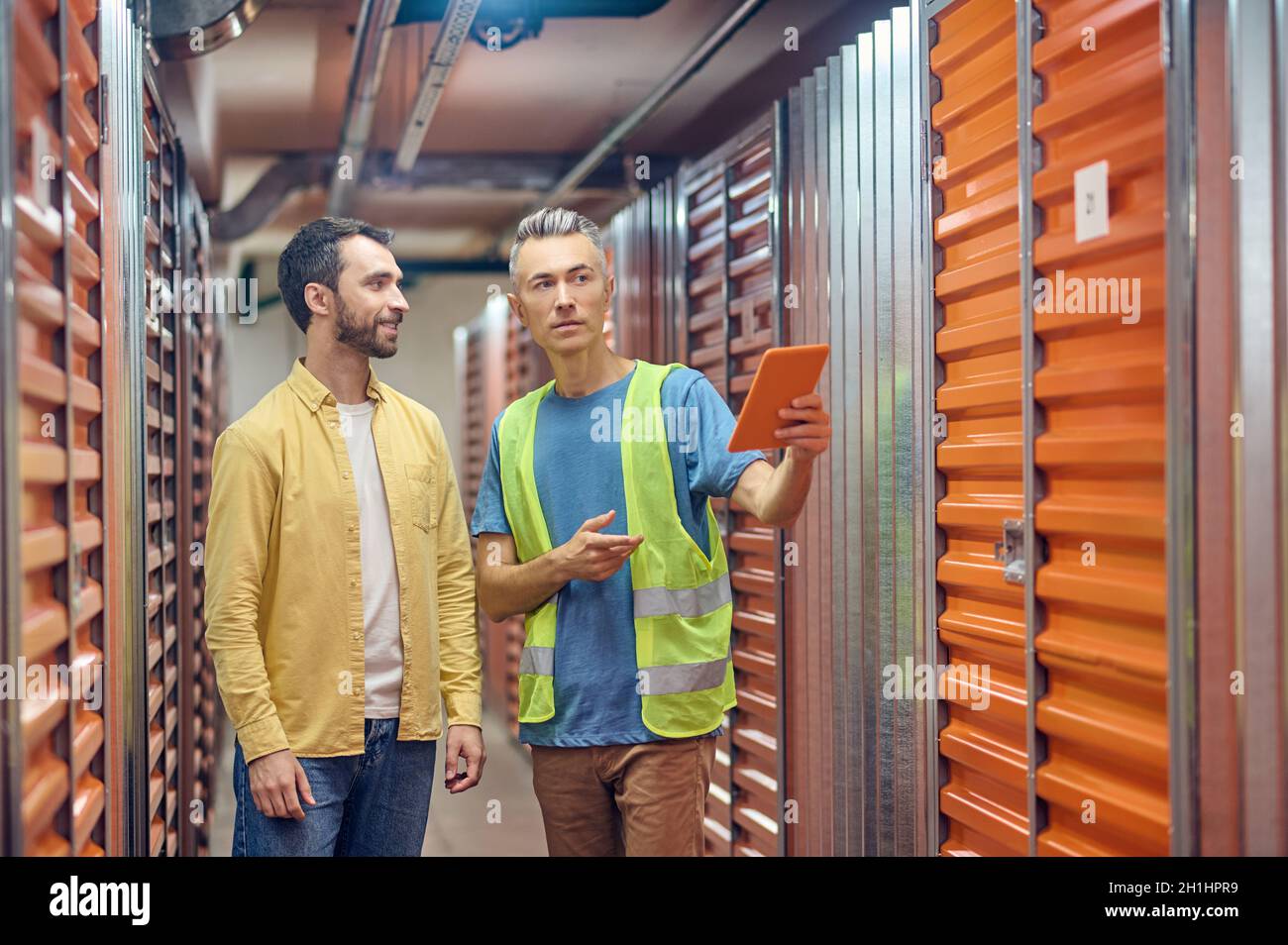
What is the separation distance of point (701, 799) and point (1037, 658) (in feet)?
2.33

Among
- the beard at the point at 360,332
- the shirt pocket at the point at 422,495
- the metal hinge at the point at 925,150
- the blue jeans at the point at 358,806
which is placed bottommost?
the blue jeans at the point at 358,806

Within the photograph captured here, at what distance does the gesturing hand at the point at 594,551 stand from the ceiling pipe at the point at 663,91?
282 cm

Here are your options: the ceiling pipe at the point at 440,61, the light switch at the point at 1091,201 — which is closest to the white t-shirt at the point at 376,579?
the light switch at the point at 1091,201

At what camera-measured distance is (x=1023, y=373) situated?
234 centimetres

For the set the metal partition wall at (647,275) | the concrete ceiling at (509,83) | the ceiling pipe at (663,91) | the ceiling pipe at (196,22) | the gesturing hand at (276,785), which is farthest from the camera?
the concrete ceiling at (509,83)

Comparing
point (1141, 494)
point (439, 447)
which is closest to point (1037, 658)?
point (1141, 494)

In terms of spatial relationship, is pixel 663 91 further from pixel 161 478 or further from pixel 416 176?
pixel 161 478

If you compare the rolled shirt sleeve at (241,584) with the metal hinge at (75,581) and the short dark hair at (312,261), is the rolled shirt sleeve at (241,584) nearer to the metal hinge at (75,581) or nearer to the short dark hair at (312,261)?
the metal hinge at (75,581)

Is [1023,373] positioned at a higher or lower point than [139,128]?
lower

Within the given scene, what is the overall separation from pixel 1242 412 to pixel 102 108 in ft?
6.98

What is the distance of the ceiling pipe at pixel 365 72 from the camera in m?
4.36

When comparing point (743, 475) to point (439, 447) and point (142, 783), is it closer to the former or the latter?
point (439, 447)

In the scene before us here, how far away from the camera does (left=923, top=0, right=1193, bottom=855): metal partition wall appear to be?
6.57 ft
